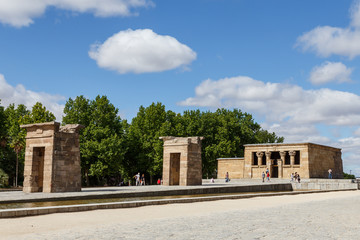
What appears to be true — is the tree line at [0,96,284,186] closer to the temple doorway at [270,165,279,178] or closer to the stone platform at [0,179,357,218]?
the temple doorway at [270,165,279,178]

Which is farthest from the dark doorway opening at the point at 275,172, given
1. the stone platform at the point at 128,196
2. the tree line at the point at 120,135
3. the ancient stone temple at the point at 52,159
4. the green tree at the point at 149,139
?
A: the ancient stone temple at the point at 52,159

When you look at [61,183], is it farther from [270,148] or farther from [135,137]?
[270,148]

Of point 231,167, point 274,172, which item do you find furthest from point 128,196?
point 274,172

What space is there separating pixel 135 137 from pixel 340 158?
28.0m

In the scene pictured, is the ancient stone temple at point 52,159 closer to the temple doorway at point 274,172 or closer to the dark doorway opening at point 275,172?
the temple doorway at point 274,172

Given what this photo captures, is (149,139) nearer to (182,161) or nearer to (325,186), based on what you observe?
(182,161)

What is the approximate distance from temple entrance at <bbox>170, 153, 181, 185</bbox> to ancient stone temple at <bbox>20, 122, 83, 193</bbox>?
1143cm

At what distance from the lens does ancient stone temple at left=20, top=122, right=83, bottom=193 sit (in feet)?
65.1

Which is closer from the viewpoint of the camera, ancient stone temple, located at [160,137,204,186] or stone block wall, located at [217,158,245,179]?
ancient stone temple, located at [160,137,204,186]

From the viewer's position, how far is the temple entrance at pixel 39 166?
2094 cm

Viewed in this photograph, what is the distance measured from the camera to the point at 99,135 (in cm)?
4312

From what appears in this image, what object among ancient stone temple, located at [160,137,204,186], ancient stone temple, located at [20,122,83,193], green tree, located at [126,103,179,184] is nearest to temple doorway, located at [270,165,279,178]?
green tree, located at [126,103,179,184]

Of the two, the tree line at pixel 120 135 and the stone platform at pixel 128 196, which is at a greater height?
the tree line at pixel 120 135

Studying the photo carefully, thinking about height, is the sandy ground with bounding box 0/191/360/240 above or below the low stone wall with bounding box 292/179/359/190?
below
